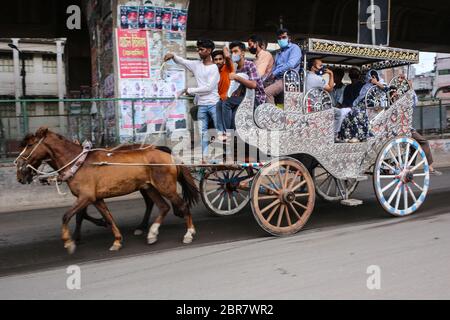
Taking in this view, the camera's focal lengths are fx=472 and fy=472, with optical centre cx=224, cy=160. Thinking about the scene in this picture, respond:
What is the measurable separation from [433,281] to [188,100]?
726 cm

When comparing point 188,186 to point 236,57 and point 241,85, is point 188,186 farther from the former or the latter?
point 236,57

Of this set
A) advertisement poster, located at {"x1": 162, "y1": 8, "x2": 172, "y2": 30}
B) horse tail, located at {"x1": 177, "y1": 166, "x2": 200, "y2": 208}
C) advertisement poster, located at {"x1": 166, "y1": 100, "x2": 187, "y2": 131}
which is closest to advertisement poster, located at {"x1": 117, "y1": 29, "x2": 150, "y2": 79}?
advertisement poster, located at {"x1": 162, "y1": 8, "x2": 172, "y2": 30}

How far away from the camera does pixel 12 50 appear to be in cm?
3000

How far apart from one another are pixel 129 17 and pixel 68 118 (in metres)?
2.77

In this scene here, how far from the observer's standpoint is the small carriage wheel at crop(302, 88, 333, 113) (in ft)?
20.3

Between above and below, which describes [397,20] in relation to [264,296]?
above

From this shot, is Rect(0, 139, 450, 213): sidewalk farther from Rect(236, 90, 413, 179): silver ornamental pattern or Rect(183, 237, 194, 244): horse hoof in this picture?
Rect(236, 90, 413, 179): silver ornamental pattern

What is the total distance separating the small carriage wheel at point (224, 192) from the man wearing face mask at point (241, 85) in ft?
3.15

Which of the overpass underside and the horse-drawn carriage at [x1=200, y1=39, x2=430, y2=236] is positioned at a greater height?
the overpass underside

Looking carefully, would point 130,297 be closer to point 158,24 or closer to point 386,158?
point 386,158

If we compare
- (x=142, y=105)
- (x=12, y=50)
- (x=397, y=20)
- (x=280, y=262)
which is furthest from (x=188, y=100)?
(x=12, y=50)

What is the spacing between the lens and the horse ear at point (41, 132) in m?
5.38

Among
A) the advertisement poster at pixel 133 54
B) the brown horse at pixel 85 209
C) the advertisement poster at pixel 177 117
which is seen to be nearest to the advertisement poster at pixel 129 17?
the advertisement poster at pixel 133 54

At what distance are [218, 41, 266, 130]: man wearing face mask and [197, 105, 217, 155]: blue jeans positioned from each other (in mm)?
222
